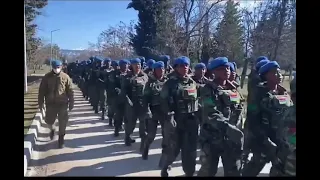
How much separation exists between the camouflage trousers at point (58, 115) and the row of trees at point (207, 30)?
781 mm

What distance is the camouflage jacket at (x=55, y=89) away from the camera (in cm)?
429

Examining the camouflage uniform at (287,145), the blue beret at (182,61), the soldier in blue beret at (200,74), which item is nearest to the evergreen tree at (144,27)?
the blue beret at (182,61)

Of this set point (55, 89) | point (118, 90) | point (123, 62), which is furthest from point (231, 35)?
point (118, 90)

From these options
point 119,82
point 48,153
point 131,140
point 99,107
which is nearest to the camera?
point 48,153

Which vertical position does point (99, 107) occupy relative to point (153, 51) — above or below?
below

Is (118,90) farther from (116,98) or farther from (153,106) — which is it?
(153,106)

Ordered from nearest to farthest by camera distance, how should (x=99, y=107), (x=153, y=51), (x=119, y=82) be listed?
1. (x=153, y=51)
2. (x=119, y=82)
3. (x=99, y=107)

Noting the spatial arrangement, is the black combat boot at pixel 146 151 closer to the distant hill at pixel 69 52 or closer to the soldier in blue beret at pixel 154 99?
the soldier in blue beret at pixel 154 99
